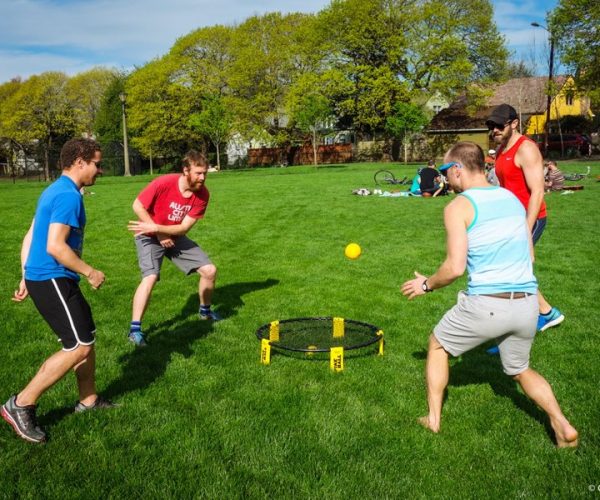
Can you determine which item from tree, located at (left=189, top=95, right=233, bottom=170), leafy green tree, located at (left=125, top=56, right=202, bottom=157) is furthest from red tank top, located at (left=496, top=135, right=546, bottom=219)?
leafy green tree, located at (left=125, top=56, right=202, bottom=157)

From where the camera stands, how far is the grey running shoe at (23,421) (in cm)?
397

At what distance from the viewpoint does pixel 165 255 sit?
6.98 metres

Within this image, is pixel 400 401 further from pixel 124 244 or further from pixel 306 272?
pixel 124 244

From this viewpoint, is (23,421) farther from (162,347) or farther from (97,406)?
(162,347)

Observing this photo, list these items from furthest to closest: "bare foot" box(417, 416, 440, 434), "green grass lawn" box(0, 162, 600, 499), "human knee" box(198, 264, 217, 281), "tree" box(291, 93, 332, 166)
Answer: "tree" box(291, 93, 332, 166) < "human knee" box(198, 264, 217, 281) < "bare foot" box(417, 416, 440, 434) < "green grass lawn" box(0, 162, 600, 499)

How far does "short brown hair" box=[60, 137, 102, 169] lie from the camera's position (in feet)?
13.3

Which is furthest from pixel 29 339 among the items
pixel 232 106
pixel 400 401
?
pixel 232 106

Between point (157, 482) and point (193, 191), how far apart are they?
3.76m

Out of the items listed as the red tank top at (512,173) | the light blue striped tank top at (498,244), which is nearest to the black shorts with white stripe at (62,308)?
the light blue striped tank top at (498,244)

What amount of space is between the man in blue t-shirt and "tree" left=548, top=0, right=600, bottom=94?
44.4m

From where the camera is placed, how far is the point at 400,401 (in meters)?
4.71

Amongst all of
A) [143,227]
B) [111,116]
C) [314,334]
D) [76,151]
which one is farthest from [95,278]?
[111,116]

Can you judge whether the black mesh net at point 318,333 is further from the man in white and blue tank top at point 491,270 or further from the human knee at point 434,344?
the man in white and blue tank top at point 491,270

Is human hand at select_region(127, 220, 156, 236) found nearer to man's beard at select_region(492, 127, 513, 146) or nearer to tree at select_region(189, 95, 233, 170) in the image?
man's beard at select_region(492, 127, 513, 146)
